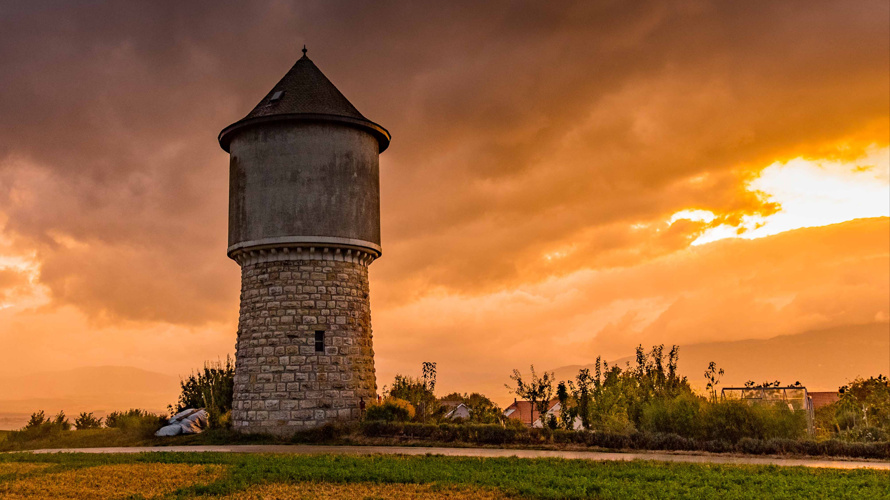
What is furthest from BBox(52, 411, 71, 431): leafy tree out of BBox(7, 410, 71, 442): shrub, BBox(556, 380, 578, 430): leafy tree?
BBox(556, 380, 578, 430): leafy tree

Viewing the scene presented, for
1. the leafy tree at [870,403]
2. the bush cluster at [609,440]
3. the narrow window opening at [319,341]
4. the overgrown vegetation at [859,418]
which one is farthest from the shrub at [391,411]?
the leafy tree at [870,403]

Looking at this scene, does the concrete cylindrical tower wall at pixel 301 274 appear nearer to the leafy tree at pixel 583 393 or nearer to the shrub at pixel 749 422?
the leafy tree at pixel 583 393

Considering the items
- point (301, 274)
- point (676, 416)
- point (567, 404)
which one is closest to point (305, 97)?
point (301, 274)

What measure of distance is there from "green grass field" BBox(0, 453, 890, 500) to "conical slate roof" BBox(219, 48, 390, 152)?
39.9ft

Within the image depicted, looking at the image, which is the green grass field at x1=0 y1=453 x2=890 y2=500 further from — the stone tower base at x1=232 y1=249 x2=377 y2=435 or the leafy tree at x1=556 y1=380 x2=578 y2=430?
the leafy tree at x1=556 y1=380 x2=578 y2=430

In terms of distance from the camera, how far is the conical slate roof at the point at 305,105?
26.1m

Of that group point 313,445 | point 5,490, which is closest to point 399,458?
point 313,445

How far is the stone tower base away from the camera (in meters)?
24.9

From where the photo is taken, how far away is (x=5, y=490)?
1460 cm

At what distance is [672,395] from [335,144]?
Result: 1298 centimetres

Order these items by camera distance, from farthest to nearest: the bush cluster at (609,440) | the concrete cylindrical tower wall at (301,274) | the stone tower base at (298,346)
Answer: the concrete cylindrical tower wall at (301,274), the stone tower base at (298,346), the bush cluster at (609,440)

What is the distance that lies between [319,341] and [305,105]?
770 cm

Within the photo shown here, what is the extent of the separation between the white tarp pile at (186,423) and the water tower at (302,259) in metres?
2.48

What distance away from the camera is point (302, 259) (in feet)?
84.0
